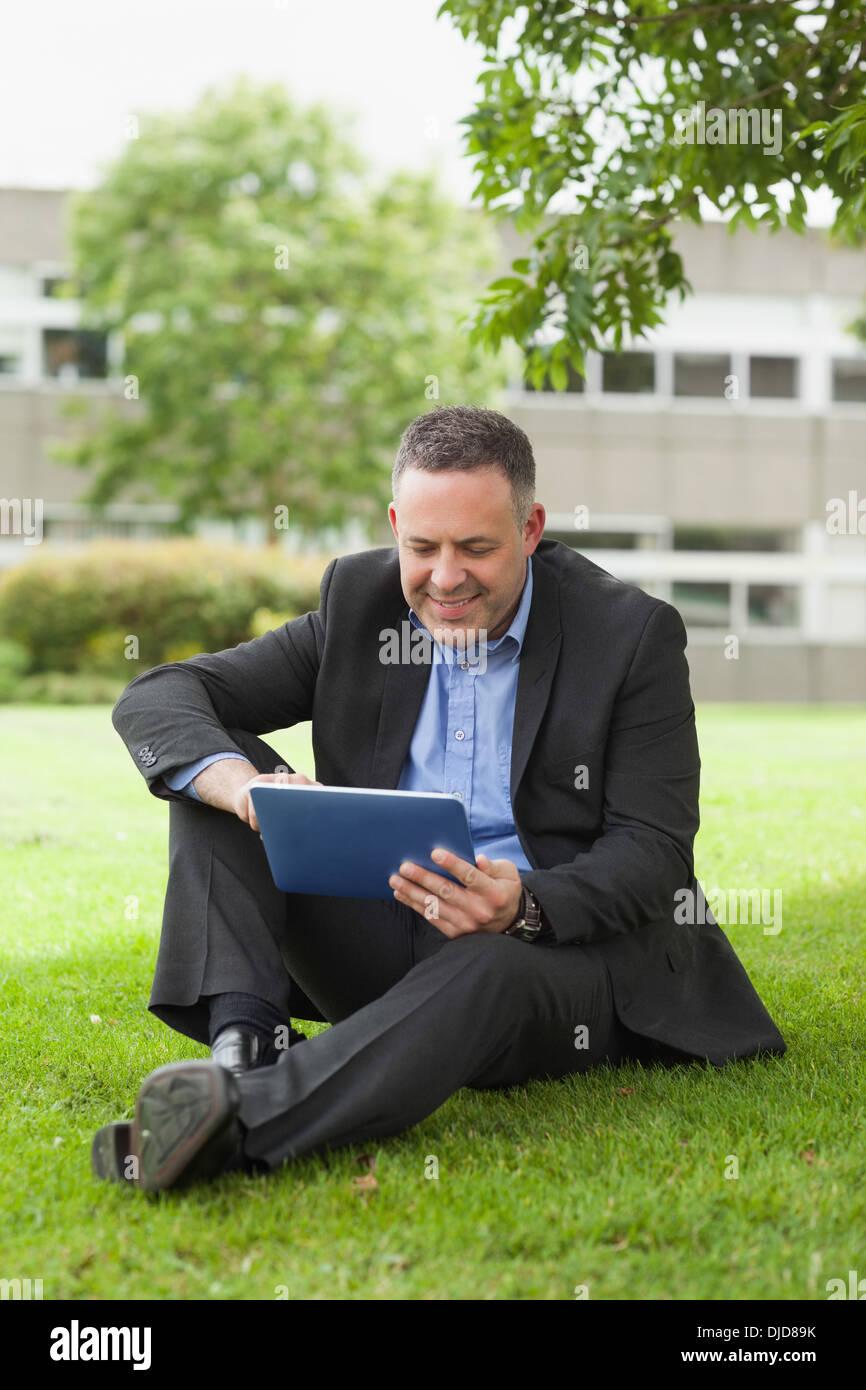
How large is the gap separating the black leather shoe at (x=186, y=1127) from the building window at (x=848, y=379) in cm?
2514

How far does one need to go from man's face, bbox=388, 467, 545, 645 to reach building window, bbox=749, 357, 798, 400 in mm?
23545

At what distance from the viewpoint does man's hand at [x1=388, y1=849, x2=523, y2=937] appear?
297 cm

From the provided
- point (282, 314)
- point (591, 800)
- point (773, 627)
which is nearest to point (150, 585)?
point (282, 314)

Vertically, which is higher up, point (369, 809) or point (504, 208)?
point (504, 208)

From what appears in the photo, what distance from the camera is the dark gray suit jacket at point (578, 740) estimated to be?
3346 millimetres

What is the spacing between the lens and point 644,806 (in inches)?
134

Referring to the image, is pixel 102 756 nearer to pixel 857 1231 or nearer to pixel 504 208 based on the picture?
pixel 504 208

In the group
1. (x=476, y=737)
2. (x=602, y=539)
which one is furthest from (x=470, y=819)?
(x=602, y=539)

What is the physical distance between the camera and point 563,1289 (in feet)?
8.06

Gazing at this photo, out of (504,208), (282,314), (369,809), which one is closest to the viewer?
(369,809)

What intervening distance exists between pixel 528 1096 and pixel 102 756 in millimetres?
8460

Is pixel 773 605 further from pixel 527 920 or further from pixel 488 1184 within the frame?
pixel 488 1184
